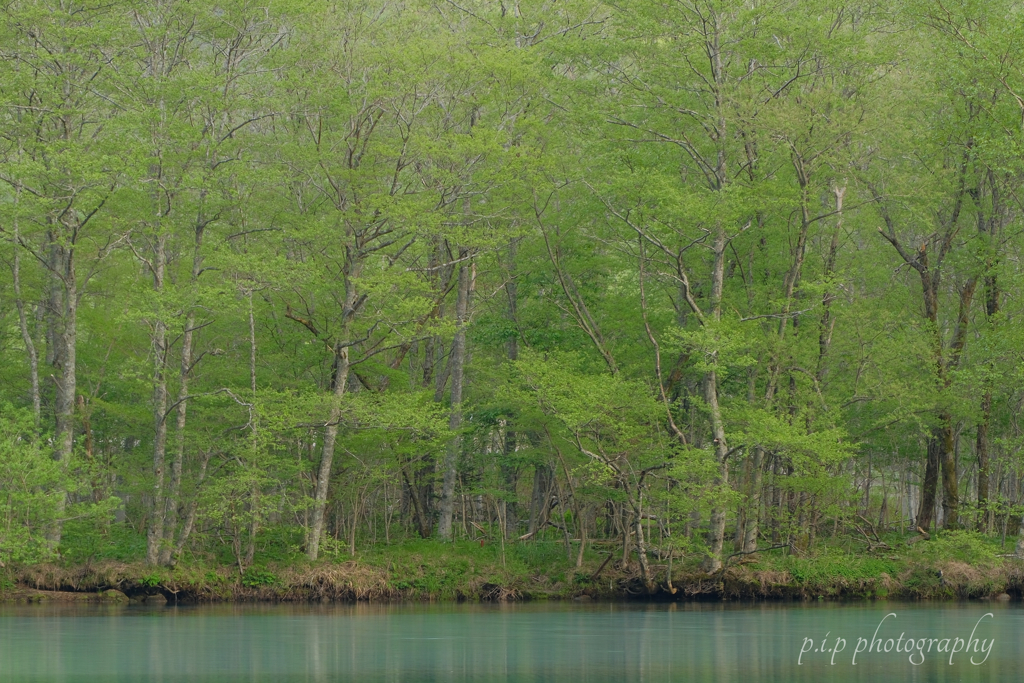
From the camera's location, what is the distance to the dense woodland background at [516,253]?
1065 inches

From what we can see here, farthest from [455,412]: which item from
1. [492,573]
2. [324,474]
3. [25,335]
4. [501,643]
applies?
[501,643]

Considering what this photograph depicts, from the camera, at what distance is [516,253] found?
107ft

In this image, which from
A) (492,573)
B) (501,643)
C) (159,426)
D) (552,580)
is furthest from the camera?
(552,580)

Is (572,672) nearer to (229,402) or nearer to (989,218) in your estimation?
(229,402)

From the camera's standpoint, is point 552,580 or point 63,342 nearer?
point 552,580

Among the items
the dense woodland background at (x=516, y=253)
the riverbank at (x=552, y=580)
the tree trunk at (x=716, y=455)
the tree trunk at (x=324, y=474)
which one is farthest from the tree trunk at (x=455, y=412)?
the tree trunk at (x=716, y=455)

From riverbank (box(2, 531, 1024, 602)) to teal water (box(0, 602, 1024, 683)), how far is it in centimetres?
130

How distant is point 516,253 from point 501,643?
16.4 m

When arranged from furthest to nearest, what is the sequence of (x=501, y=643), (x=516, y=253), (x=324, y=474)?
1. (x=516, y=253)
2. (x=324, y=474)
3. (x=501, y=643)

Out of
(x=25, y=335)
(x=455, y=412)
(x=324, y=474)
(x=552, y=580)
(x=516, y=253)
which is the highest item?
(x=516, y=253)

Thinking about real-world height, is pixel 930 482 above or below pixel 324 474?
below

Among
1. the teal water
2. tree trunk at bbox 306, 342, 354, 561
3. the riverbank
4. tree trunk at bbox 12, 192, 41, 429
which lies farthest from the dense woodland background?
the teal water

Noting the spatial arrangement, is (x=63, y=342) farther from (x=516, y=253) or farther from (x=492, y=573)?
(x=492, y=573)

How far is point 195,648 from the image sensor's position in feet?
56.1
